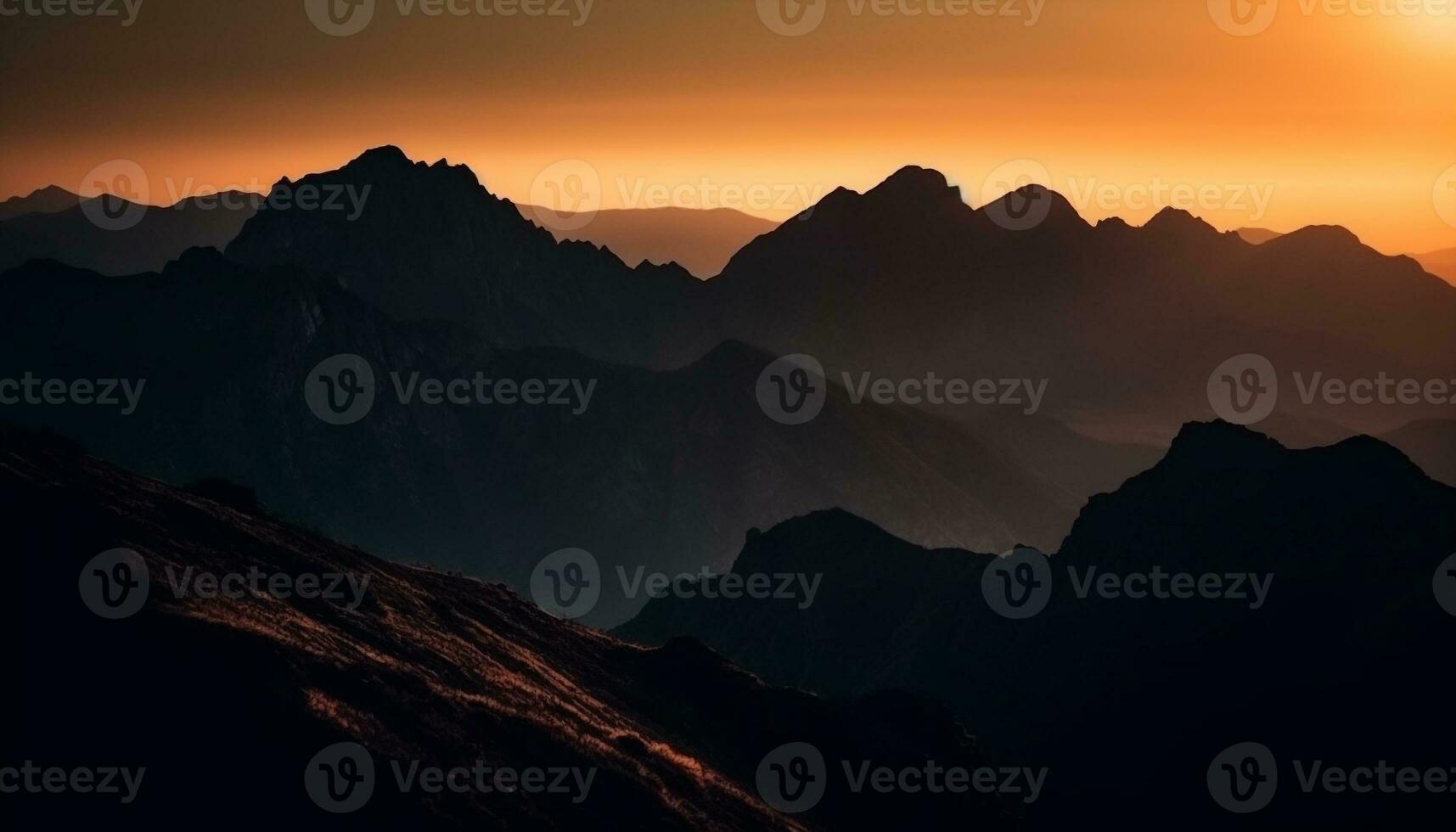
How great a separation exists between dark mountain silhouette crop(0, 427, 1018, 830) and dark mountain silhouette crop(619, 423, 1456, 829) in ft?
68.3

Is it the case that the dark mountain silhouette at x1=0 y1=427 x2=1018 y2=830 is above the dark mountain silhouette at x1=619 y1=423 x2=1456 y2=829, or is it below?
below

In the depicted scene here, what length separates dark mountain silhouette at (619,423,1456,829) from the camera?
119750 millimetres

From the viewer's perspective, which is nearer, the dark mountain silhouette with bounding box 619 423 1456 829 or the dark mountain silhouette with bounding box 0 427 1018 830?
the dark mountain silhouette with bounding box 0 427 1018 830

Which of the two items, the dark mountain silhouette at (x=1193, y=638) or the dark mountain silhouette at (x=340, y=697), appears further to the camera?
the dark mountain silhouette at (x=1193, y=638)

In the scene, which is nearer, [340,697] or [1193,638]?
[340,697]

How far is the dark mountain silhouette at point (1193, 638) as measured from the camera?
393ft

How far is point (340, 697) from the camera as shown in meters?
65.3

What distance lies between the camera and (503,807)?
213 ft

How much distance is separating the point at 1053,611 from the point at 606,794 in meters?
91.1

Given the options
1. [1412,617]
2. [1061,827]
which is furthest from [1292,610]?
[1061,827]

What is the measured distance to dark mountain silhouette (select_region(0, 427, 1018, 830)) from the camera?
57.4m

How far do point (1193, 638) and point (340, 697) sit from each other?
9090 centimetres

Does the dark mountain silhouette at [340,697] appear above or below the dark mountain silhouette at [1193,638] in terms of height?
below

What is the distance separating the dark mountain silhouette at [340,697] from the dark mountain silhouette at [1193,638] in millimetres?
20831
